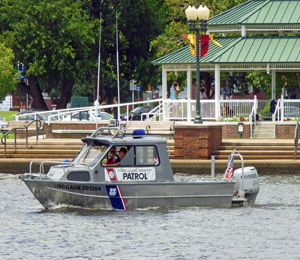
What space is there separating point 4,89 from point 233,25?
19022 mm

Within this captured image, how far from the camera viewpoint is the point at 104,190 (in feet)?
73.8

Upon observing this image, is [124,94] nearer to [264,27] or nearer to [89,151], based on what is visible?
[264,27]

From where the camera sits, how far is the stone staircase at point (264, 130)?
38.8 m

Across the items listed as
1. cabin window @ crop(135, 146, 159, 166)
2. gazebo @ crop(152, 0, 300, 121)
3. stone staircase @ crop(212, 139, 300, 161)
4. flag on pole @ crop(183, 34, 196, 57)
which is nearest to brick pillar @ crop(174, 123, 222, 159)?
stone staircase @ crop(212, 139, 300, 161)

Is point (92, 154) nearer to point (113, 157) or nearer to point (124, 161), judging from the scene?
point (113, 157)

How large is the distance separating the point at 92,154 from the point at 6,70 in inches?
1211

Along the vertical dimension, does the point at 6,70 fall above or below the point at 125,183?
above

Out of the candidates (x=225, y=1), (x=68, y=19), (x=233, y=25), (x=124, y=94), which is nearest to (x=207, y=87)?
(x=225, y=1)

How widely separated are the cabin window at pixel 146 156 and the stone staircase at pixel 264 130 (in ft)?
54.4

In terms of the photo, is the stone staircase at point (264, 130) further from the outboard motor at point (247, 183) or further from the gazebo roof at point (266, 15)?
the outboard motor at point (247, 183)

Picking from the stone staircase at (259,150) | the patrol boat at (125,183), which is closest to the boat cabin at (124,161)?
Result: the patrol boat at (125,183)

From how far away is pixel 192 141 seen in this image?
3400cm

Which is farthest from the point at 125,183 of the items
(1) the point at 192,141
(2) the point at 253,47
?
(2) the point at 253,47

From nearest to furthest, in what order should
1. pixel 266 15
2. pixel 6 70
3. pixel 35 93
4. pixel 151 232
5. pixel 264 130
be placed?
pixel 151 232
pixel 264 130
pixel 266 15
pixel 6 70
pixel 35 93
